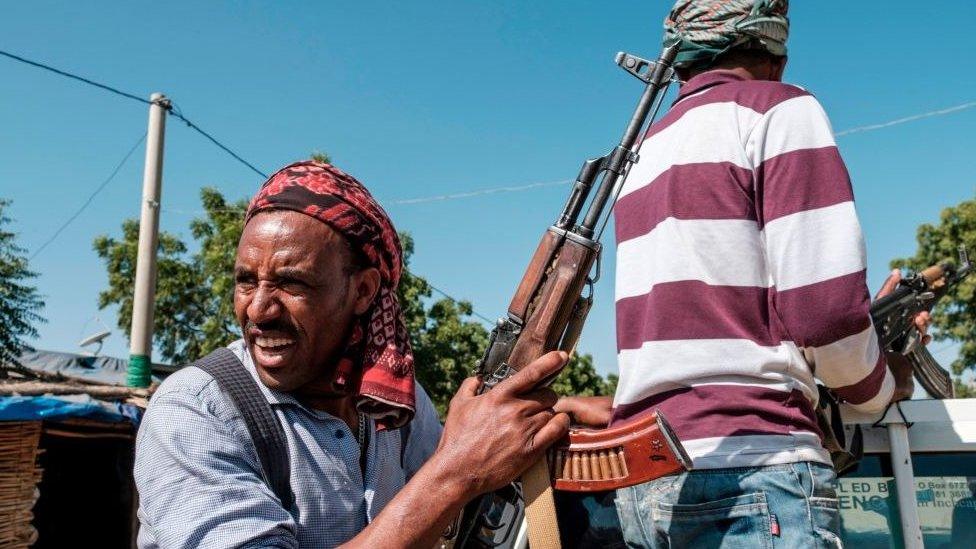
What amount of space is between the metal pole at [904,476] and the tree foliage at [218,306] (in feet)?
47.4

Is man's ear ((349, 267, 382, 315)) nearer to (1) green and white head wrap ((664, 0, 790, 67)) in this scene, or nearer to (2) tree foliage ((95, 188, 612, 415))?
(1) green and white head wrap ((664, 0, 790, 67))

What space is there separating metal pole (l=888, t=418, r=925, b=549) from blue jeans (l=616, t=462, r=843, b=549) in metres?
1.07

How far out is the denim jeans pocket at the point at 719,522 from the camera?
5.34ft

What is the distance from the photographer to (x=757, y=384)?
1.70m

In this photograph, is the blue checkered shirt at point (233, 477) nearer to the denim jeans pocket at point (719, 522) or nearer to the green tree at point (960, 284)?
the denim jeans pocket at point (719, 522)

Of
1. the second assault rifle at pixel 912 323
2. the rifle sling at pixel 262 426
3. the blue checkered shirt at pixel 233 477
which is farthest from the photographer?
the second assault rifle at pixel 912 323

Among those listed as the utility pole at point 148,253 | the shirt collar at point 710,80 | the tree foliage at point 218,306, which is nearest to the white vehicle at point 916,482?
the shirt collar at point 710,80

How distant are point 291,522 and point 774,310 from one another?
3.77ft

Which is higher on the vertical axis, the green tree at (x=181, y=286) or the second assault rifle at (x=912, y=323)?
the green tree at (x=181, y=286)

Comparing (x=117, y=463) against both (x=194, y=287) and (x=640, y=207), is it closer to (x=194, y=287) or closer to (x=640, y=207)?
(x=640, y=207)

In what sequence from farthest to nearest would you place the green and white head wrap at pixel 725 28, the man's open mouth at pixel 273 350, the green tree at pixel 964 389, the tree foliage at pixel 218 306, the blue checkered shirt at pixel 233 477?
Result: 1. the green tree at pixel 964 389
2. the tree foliage at pixel 218 306
3. the green and white head wrap at pixel 725 28
4. the man's open mouth at pixel 273 350
5. the blue checkered shirt at pixel 233 477

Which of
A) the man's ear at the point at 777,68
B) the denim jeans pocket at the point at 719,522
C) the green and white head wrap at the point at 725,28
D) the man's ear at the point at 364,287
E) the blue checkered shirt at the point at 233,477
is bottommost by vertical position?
the denim jeans pocket at the point at 719,522

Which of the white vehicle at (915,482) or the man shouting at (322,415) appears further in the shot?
the white vehicle at (915,482)

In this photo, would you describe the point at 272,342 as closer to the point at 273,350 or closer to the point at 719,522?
the point at 273,350
